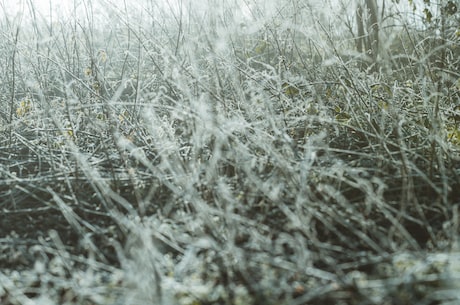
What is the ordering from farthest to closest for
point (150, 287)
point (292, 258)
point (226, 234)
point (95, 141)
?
point (95, 141) → point (226, 234) → point (292, 258) → point (150, 287)

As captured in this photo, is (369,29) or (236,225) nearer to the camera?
(236,225)

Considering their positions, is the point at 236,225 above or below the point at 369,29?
below

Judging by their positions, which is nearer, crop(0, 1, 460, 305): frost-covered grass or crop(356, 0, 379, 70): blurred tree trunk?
crop(0, 1, 460, 305): frost-covered grass

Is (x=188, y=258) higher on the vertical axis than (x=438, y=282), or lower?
higher

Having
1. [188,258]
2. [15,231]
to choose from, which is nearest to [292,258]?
[188,258]

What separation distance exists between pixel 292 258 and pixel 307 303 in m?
0.13

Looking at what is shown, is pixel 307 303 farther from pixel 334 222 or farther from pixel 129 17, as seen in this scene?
pixel 129 17

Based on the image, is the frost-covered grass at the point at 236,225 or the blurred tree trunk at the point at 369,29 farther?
the blurred tree trunk at the point at 369,29

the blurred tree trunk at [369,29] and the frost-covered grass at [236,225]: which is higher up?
the blurred tree trunk at [369,29]

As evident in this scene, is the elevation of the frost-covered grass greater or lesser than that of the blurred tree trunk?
lesser

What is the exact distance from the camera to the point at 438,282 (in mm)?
1087

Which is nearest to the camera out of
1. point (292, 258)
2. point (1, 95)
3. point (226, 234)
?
point (292, 258)

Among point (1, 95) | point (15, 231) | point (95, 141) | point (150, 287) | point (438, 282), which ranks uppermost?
point (1, 95)

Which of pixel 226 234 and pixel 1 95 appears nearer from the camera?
pixel 226 234
